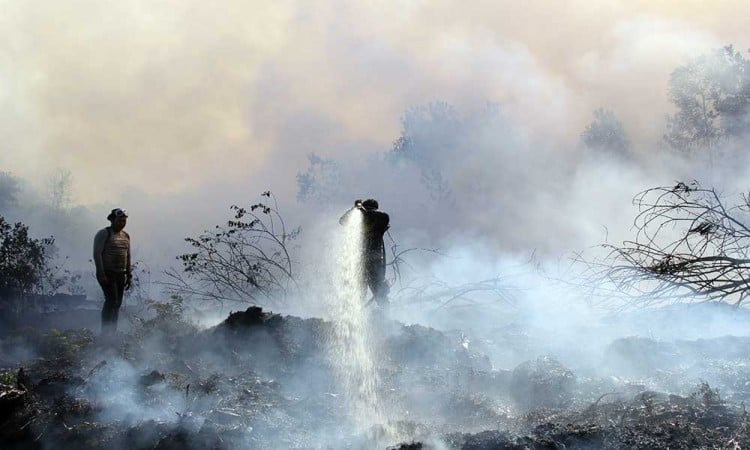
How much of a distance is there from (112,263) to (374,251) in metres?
3.52

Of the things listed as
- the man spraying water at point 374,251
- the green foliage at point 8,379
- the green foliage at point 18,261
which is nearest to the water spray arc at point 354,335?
the man spraying water at point 374,251

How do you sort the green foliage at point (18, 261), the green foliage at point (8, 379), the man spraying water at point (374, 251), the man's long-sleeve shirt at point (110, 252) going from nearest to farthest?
the green foliage at point (8, 379) → the man's long-sleeve shirt at point (110, 252) → the man spraying water at point (374, 251) → the green foliage at point (18, 261)

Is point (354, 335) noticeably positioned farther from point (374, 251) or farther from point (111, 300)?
point (111, 300)

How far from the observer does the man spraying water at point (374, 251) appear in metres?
8.48

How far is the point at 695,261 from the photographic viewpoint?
3994 millimetres

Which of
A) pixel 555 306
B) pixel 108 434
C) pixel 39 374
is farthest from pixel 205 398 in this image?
pixel 555 306

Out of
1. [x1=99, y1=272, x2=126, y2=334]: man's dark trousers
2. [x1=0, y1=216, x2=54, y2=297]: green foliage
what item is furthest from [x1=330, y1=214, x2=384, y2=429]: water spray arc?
[x1=0, y1=216, x2=54, y2=297]: green foliage

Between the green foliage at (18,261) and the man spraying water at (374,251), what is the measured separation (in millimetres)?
9153

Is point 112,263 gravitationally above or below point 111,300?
above

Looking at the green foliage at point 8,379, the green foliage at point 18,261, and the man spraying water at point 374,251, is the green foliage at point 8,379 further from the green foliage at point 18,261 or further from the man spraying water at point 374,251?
the green foliage at point 18,261

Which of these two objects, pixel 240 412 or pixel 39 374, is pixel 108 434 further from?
pixel 39 374

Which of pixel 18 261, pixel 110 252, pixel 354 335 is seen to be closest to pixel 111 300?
pixel 110 252

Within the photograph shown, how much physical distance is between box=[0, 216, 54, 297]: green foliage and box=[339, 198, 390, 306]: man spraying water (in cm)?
915

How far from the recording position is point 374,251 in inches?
335
